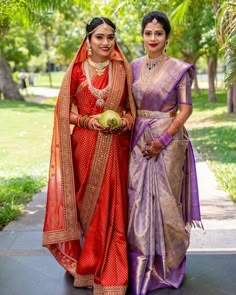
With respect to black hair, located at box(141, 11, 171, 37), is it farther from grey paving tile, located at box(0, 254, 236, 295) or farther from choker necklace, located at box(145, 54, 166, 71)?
grey paving tile, located at box(0, 254, 236, 295)

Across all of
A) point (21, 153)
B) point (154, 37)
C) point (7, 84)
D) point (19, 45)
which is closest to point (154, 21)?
point (154, 37)

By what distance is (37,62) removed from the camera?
5338cm

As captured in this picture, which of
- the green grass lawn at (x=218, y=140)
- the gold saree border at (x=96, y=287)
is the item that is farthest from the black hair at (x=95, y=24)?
the green grass lawn at (x=218, y=140)

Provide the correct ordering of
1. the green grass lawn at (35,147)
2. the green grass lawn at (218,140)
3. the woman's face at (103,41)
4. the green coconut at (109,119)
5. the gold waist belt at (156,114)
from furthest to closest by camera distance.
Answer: the green grass lawn at (218,140), the green grass lawn at (35,147), the gold waist belt at (156,114), the woman's face at (103,41), the green coconut at (109,119)

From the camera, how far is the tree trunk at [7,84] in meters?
25.1

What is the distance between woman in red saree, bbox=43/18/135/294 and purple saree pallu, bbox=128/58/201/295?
8cm

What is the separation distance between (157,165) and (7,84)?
22.7 metres

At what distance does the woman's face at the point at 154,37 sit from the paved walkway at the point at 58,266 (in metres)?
1.70

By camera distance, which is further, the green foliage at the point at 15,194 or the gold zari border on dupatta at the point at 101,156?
the green foliage at the point at 15,194

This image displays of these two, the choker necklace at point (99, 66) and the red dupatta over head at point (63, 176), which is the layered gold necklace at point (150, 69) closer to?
the red dupatta over head at point (63, 176)

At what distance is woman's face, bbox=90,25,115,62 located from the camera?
3.57 m

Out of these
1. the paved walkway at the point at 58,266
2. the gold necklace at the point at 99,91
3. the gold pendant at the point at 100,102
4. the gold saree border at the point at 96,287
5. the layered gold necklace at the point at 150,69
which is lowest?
the paved walkway at the point at 58,266

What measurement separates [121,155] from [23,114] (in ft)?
54.4

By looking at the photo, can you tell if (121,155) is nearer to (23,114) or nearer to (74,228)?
(74,228)
